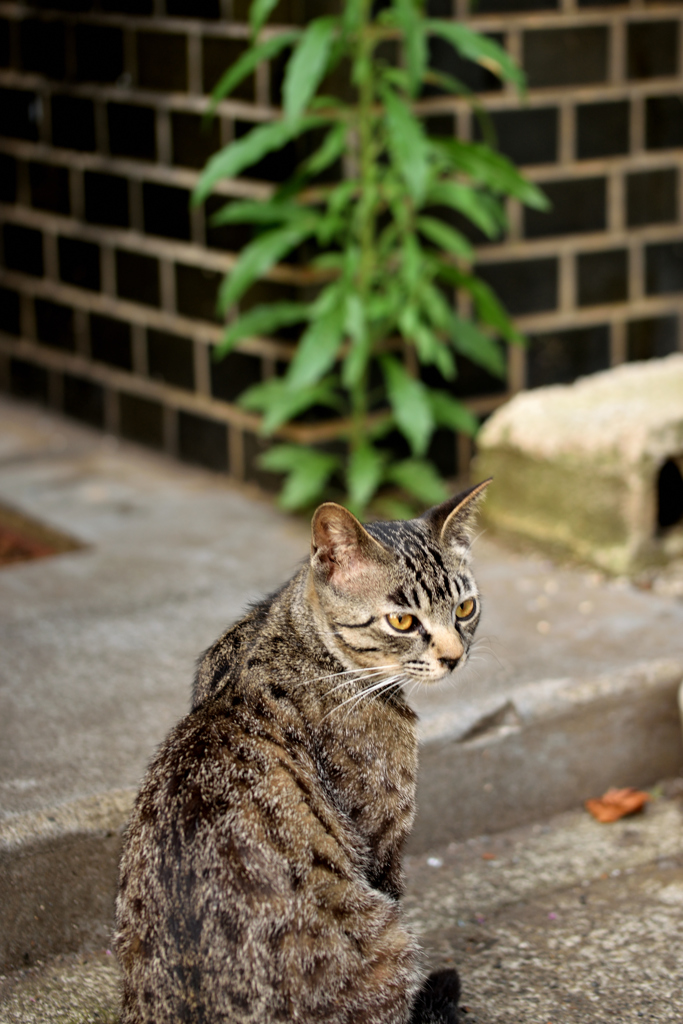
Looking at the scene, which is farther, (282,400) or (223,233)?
(223,233)

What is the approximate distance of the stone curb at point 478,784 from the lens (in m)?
2.71

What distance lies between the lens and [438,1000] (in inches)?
95.3

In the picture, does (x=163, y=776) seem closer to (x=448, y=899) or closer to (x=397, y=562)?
(x=397, y=562)

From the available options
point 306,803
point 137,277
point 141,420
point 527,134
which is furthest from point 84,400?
point 306,803

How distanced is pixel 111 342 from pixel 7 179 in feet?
3.95

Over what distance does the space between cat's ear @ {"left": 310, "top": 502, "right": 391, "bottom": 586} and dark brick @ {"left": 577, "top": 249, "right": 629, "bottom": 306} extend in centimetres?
314

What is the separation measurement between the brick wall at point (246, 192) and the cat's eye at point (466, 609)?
7.25ft

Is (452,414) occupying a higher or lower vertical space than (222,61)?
lower

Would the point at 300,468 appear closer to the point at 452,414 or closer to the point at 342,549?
the point at 452,414

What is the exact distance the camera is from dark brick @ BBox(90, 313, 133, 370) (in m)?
5.66

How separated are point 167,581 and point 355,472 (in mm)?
757

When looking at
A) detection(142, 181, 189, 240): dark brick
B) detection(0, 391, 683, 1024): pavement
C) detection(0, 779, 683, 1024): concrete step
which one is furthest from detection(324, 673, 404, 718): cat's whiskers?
detection(142, 181, 189, 240): dark brick

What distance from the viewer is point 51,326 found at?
243 inches

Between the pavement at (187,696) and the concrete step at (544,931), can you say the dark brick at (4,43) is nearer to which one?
the pavement at (187,696)
